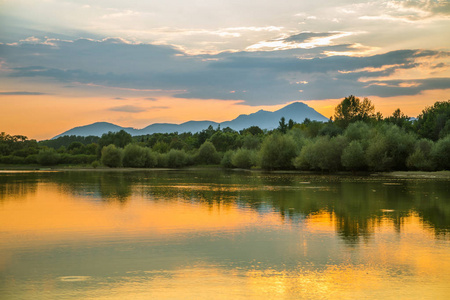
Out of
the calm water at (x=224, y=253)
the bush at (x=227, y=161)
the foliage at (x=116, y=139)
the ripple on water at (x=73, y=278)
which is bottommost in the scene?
the calm water at (x=224, y=253)

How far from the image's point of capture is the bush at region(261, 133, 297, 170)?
111938mm

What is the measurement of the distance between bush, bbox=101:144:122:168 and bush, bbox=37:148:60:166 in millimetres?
Answer: 21132

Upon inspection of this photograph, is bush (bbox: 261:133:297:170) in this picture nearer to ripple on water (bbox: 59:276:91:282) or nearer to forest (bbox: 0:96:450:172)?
forest (bbox: 0:96:450:172)

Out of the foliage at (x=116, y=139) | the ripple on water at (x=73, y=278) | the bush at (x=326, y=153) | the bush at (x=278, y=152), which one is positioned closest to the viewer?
the ripple on water at (x=73, y=278)

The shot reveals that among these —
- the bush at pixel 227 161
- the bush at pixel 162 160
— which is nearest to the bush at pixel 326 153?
the bush at pixel 227 161

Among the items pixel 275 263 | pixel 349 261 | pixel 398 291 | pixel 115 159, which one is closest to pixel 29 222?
pixel 275 263

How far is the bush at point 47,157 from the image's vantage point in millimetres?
149625

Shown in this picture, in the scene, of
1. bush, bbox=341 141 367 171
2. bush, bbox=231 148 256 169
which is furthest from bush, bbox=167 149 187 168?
bush, bbox=341 141 367 171

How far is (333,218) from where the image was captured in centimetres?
2447

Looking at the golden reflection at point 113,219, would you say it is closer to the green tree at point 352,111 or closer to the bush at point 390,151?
the bush at point 390,151

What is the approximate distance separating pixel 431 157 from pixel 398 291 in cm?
7660

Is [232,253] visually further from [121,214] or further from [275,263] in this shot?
[121,214]

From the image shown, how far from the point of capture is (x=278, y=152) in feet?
371

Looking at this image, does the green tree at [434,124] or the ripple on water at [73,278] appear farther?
the green tree at [434,124]
